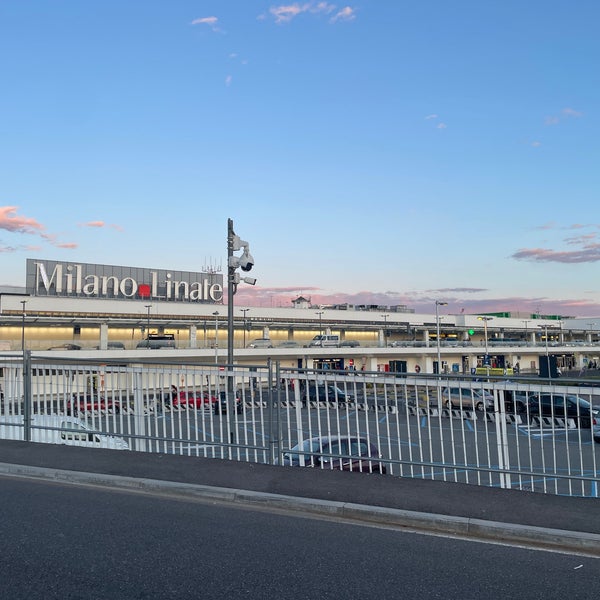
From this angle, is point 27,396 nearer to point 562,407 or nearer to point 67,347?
point 562,407

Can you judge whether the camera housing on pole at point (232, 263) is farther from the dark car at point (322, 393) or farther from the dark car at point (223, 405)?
the dark car at point (322, 393)

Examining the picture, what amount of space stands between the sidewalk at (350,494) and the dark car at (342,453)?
263mm

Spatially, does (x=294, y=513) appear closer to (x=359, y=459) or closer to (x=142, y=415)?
(x=359, y=459)

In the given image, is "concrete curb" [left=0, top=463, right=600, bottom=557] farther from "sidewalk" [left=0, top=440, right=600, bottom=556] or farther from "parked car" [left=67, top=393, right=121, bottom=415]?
"parked car" [left=67, top=393, right=121, bottom=415]

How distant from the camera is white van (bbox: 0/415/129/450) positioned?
9992 mm

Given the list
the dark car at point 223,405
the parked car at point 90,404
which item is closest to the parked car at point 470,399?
the dark car at point 223,405

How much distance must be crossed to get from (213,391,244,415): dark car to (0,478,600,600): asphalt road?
2404 millimetres

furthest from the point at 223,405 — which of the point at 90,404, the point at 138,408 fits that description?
the point at 90,404

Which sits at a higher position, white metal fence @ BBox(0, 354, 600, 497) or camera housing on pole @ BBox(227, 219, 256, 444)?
camera housing on pole @ BBox(227, 219, 256, 444)

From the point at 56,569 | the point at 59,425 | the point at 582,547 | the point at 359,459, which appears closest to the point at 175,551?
the point at 56,569

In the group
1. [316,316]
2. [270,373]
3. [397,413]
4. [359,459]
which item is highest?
[316,316]

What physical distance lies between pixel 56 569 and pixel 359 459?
4398 mm

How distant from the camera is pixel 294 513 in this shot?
6820mm

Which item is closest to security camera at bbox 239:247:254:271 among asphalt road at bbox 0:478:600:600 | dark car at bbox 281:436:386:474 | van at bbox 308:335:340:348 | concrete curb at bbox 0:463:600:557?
dark car at bbox 281:436:386:474
